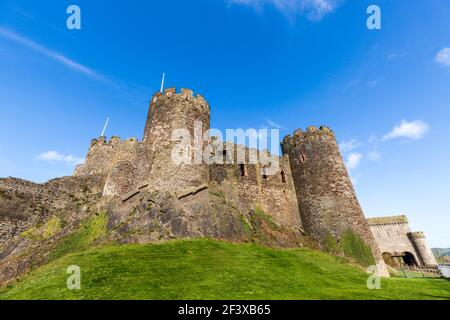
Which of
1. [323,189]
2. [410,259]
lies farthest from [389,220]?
[323,189]

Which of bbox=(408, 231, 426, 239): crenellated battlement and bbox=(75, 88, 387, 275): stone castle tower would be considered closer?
bbox=(75, 88, 387, 275): stone castle tower

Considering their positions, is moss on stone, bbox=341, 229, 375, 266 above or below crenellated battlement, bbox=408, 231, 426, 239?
below

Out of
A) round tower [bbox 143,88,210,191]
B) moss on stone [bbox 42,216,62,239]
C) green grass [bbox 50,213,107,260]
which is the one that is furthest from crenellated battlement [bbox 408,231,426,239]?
moss on stone [bbox 42,216,62,239]

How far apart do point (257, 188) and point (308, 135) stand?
7.94m

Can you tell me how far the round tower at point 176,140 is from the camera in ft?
60.4

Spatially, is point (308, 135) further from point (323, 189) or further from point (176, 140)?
point (176, 140)

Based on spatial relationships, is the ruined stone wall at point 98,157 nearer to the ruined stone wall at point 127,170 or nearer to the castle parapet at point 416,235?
the ruined stone wall at point 127,170

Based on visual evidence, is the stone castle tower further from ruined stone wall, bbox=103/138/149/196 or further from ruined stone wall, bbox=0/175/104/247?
ruined stone wall, bbox=0/175/104/247

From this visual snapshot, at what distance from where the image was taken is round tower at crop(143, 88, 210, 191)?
1842cm

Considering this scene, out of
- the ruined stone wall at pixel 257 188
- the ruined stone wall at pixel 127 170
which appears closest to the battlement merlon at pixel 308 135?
the ruined stone wall at pixel 257 188

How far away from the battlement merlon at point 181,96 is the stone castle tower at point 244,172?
85 mm

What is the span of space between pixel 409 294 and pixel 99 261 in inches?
553

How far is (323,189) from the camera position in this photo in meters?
22.9
